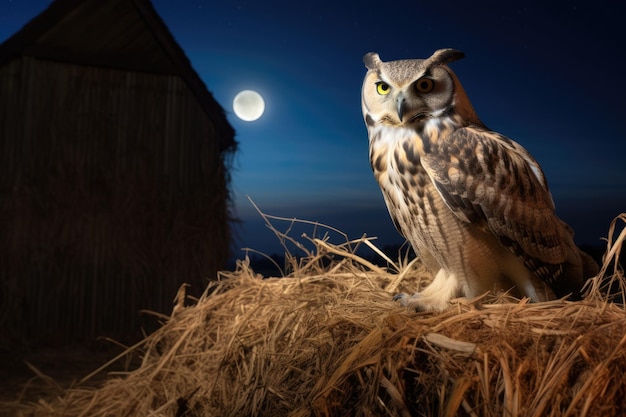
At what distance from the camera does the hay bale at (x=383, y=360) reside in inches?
51.8

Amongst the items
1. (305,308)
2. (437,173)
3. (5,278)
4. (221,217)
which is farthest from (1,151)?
(437,173)

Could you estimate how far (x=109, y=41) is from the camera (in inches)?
203

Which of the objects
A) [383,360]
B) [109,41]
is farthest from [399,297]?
[109,41]

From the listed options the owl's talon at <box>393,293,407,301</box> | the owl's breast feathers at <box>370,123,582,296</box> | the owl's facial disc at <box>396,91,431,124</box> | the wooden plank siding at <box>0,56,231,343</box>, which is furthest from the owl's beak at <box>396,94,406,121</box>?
the wooden plank siding at <box>0,56,231,343</box>

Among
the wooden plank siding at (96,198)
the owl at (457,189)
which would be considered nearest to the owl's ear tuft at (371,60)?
the owl at (457,189)

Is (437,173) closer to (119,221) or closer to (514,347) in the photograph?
(514,347)

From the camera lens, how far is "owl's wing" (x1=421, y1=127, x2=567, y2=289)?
188 cm

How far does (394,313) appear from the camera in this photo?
1.63m

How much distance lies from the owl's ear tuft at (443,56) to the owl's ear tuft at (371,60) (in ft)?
0.64

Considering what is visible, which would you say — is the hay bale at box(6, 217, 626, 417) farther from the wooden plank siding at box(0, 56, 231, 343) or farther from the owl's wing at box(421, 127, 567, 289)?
the wooden plank siding at box(0, 56, 231, 343)

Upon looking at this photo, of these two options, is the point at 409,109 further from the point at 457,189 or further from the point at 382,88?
the point at 457,189

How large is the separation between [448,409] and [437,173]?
2.74 ft

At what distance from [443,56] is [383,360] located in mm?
1029

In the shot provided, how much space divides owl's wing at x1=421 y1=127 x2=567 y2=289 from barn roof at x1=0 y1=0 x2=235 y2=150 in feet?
12.8
